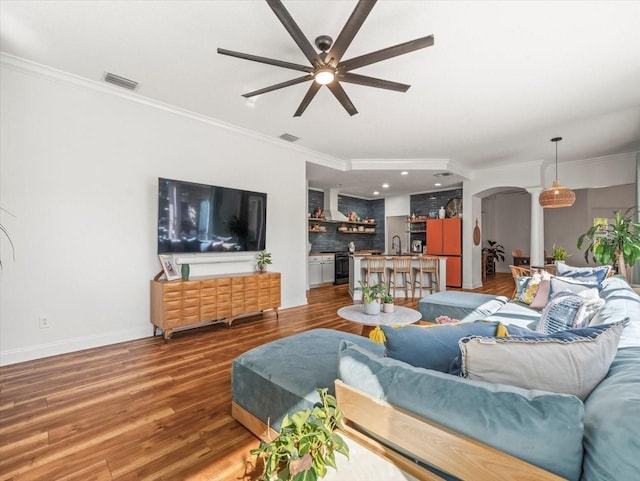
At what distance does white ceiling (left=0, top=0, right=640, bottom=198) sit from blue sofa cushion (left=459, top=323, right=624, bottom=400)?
93.0 inches

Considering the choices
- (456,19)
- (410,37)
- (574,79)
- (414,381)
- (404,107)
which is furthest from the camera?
(404,107)

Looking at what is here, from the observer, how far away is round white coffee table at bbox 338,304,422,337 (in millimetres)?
3059

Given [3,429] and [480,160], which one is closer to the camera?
[3,429]

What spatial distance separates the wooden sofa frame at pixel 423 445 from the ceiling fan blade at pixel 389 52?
2.20 metres

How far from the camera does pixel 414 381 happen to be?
1.03m

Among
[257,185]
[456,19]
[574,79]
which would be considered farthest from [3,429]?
[574,79]

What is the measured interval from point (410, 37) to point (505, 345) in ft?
8.50

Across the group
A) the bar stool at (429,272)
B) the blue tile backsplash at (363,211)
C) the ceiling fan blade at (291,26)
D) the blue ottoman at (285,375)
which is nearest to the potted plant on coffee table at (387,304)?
the blue ottoman at (285,375)

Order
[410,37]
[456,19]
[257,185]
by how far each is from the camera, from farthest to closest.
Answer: [257,185], [410,37], [456,19]

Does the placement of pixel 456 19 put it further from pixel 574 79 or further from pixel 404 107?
pixel 574 79

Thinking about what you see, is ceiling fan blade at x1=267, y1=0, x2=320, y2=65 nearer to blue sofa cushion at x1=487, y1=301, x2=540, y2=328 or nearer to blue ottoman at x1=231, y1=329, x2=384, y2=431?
blue ottoman at x1=231, y1=329, x2=384, y2=431

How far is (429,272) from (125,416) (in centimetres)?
591

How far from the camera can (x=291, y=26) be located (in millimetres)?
1963

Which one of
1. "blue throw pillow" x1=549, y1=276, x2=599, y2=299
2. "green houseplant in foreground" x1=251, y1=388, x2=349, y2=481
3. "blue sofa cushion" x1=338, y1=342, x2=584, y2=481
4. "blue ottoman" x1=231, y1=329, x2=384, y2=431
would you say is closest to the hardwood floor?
"blue ottoman" x1=231, y1=329, x2=384, y2=431
